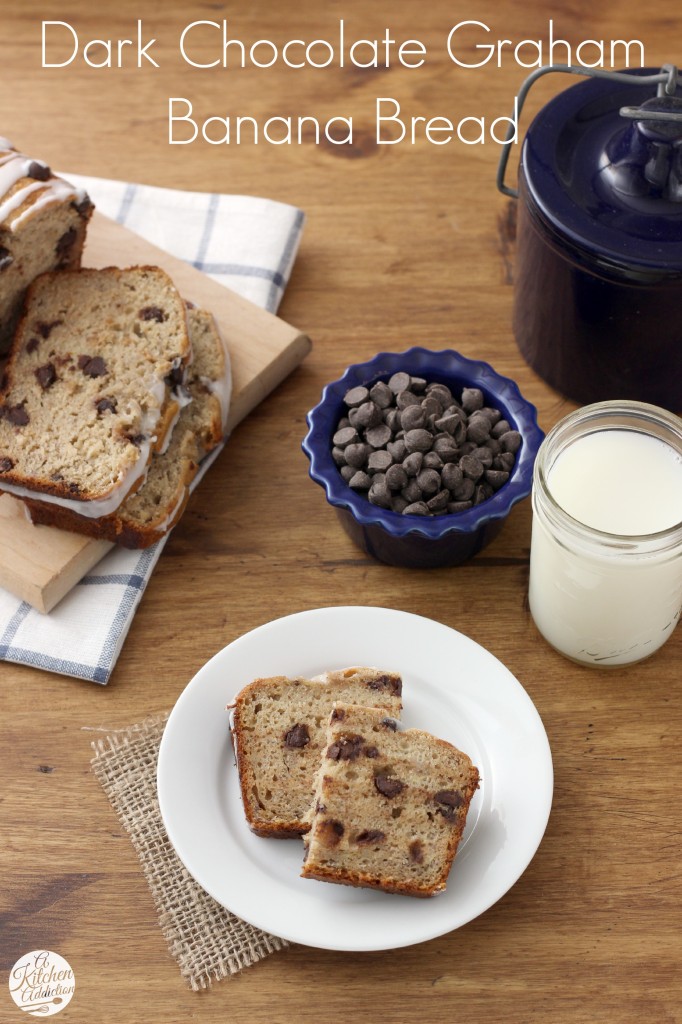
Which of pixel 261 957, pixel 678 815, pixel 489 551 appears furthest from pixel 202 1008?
pixel 489 551

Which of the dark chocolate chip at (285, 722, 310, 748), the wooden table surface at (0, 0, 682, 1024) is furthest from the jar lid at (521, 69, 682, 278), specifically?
the dark chocolate chip at (285, 722, 310, 748)

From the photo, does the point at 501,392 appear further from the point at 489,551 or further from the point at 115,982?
the point at 115,982

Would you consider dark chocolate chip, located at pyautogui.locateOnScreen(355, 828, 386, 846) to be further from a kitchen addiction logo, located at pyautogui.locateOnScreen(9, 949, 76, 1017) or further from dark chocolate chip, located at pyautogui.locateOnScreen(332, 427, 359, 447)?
dark chocolate chip, located at pyautogui.locateOnScreen(332, 427, 359, 447)

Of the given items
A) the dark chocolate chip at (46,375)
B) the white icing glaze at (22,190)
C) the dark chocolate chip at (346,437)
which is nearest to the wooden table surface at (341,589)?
the dark chocolate chip at (346,437)

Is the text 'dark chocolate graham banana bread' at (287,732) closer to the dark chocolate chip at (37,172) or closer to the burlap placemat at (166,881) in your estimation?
the burlap placemat at (166,881)

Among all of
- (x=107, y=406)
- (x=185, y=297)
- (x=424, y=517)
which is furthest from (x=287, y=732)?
(x=185, y=297)

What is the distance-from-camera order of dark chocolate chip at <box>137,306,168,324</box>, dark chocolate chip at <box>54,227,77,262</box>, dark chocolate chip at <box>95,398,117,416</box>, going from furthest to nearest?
A: dark chocolate chip at <box>54,227,77,262</box>, dark chocolate chip at <box>137,306,168,324</box>, dark chocolate chip at <box>95,398,117,416</box>
